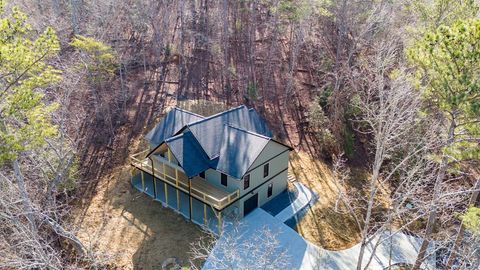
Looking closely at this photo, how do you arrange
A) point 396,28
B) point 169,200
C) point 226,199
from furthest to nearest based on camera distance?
point 396,28, point 169,200, point 226,199

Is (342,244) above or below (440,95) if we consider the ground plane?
below

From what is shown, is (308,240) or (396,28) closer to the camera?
(308,240)

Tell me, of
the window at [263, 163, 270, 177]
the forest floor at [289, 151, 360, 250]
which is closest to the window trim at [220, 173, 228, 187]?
the window at [263, 163, 270, 177]

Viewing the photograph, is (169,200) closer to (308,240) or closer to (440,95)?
(308,240)

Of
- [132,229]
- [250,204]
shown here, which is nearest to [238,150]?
[250,204]

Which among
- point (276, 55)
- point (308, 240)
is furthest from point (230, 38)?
point (308, 240)

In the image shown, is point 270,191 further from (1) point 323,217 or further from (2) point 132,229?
(2) point 132,229

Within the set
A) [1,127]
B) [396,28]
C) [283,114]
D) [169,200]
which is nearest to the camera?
[1,127]
